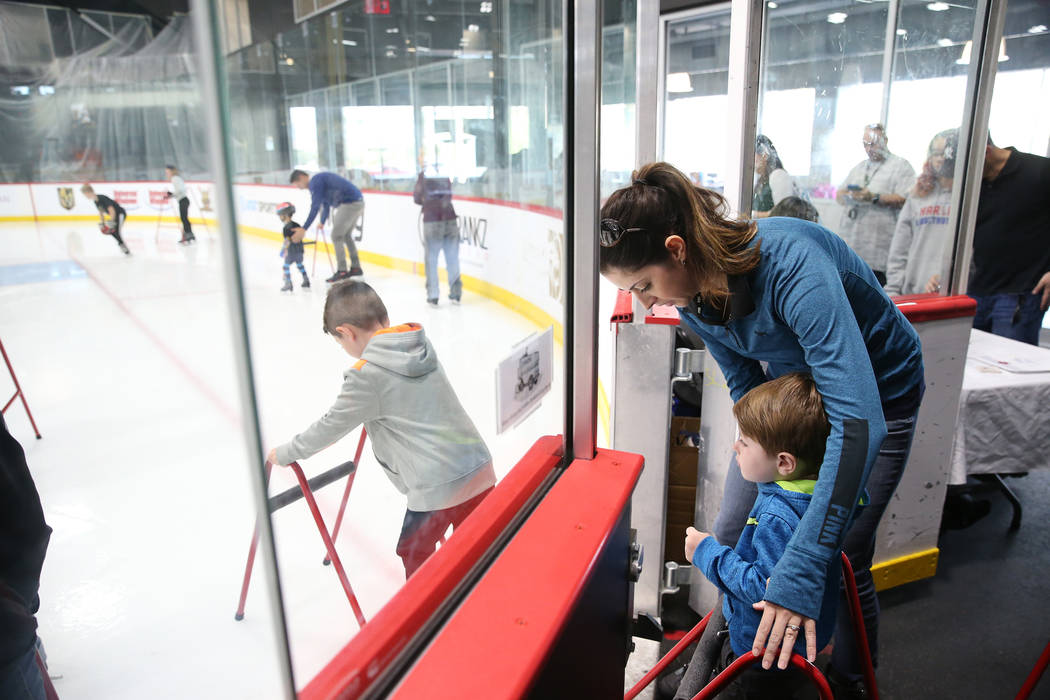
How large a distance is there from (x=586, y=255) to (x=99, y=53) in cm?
184

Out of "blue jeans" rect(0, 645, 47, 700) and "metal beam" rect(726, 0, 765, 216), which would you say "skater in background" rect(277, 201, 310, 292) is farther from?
"metal beam" rect(726, 0, 765, 216)

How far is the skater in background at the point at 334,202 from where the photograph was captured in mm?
2008

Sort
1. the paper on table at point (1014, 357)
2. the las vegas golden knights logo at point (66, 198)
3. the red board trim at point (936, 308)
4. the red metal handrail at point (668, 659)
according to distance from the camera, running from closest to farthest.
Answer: the red metal handrail at point (668, 659) → the red board trim at point (936, 308) → the paper on table at point (1014, 357) → the las vegas golden knights logo at point (66, 198)

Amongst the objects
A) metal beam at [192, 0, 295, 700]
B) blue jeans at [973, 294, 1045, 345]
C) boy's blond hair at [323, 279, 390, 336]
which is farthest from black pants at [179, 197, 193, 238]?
blue jeans at [973, 294, 1045, 345]

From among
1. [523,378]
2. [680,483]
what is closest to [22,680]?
[523,378]

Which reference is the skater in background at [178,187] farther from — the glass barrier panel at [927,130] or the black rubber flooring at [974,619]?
the glass barrier panel at [927,130]

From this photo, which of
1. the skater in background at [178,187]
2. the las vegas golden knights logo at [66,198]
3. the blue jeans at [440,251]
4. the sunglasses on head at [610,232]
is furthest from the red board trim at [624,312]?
the las vegas golden knights logo at [66,198]

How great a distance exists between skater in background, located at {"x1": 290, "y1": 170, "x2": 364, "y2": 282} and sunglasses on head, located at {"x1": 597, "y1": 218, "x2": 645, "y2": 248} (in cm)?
91

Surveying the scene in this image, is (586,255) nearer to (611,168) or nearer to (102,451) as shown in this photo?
(102,451)

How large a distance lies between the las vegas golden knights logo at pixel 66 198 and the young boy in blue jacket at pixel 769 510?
5.42 meters

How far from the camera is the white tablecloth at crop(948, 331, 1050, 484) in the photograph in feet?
6.42

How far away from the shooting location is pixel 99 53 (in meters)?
1.97

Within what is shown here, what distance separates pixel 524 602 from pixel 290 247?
124cm

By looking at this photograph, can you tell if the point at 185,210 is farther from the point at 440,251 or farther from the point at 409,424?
the point at 440,251
